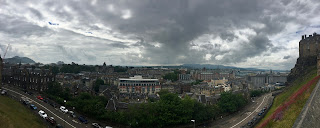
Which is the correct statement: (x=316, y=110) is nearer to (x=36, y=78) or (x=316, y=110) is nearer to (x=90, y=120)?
(x=90, y=120)

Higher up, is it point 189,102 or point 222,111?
point 189,102

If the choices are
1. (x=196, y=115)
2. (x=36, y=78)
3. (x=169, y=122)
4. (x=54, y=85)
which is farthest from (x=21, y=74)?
(x=196, y=115)

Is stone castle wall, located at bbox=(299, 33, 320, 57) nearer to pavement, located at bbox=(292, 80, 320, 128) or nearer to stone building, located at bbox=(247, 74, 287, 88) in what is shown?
pavement, located at bbox=(292, 80, 320, 128)

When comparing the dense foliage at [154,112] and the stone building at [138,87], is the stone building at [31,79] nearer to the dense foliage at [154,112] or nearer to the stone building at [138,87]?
the dense foliage at [154,112]

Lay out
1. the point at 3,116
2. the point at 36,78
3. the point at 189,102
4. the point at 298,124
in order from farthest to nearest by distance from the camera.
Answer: the point at 36,78
the point at 189,102
the point at 3,116
the point at 298,124

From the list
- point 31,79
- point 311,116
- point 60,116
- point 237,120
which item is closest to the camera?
point 311,116

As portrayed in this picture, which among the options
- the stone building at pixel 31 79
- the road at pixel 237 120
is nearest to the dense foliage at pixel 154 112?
the road at pixel 237 120

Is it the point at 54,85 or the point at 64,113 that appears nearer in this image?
the point at 64,113

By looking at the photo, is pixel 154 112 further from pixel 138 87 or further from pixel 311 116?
pixel 138 87

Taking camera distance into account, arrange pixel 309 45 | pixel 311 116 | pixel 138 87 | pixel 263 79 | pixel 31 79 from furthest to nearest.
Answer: pixel 263 79 → pixel 138 87 → pixel 31 79 → pixel 309 45 → pixel 311 116

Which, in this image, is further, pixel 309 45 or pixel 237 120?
pixel 309 45

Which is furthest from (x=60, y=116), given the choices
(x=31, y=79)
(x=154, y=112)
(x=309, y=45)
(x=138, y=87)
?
(x=309, y=45)
